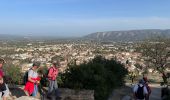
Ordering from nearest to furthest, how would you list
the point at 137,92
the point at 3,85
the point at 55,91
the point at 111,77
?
the point at 3,85 < the point at 137,92 < the point at 55,91 < the point at 111,77

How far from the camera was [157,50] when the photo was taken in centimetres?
3719

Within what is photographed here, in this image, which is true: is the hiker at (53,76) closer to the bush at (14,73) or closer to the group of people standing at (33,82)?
the group of people standing at (33,82)

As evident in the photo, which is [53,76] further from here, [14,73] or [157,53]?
[157,53]

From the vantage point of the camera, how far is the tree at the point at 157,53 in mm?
36938

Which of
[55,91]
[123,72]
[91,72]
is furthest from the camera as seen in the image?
[123,72]

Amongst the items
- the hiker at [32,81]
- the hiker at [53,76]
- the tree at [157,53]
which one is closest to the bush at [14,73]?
the hiker at [53,76]

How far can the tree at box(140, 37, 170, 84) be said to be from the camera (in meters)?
36.9

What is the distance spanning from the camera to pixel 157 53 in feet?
122

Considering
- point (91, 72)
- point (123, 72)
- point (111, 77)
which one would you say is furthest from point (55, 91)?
point (123, 72)

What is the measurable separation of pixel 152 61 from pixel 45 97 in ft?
83.5

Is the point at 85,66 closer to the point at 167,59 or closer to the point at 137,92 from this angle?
the point at 137,92

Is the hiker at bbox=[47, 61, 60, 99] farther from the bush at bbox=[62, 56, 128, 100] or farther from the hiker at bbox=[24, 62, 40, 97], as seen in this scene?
the hiker at bbox=[24, 62, 40, 97]

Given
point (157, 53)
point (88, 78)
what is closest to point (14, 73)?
point (88, 78)

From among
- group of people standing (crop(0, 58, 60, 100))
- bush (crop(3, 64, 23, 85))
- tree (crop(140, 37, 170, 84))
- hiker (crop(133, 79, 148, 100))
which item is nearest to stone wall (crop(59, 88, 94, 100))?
group of people standing (crop(0, 58, 60, 100))
